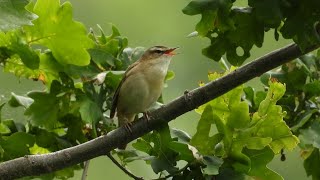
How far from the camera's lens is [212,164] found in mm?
1618

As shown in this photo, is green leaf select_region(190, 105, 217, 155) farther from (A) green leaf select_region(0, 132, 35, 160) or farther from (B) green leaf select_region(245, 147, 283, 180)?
(A) green leaf select_region(0, 132, 35, 160)

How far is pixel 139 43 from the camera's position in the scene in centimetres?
493

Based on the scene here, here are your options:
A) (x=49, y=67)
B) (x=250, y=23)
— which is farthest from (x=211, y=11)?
(x=49, y=67)

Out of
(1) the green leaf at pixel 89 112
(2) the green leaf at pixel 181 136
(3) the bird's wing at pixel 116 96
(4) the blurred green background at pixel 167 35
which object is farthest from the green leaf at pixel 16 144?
(4) the blurred green background at pixel 167 35

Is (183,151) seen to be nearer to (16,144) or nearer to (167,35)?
(16,144)

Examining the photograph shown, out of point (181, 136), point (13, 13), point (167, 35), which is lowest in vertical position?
point (167, 35)

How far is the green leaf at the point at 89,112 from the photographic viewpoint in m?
1.97

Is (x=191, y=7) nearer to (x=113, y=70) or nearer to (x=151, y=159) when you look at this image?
(x=151, y=159)

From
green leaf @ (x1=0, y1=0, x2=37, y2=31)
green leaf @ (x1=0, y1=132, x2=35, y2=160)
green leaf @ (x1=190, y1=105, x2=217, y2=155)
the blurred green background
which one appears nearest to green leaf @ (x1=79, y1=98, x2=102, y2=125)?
green leaf @ (x1=0, y1=132, x2=35, y2=160)

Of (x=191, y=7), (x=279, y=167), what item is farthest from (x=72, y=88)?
(x=279, y=167)

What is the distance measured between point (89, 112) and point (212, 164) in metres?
0.49

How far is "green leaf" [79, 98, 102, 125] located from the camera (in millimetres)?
1970

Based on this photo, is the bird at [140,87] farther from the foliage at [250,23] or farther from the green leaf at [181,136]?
the foliage at [250,23]

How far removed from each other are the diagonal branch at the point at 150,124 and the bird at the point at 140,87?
44cm
